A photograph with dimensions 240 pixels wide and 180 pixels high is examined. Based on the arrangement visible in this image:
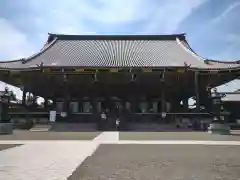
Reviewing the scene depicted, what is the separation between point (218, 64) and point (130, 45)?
36.4 ft

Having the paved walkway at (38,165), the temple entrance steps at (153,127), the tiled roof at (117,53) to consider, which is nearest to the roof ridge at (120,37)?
the tiled roof at (117,53)

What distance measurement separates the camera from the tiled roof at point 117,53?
30694mm

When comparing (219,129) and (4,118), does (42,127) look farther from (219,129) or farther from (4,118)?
(219,129)

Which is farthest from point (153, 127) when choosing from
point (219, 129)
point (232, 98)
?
point (232, 98)

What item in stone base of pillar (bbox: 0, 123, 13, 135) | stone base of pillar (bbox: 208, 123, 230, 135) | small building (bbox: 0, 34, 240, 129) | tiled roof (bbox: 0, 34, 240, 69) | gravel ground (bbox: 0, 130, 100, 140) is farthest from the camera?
tiled roof (bbox: 0, 34, 240, 69)

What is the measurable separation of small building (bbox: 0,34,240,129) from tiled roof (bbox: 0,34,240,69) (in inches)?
3.3

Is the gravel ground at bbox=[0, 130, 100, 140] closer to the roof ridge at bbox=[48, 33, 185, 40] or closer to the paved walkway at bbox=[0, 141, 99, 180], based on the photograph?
the paved walkway at bbox=[0, 141, 99, 180]

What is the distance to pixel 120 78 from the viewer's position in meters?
30.0

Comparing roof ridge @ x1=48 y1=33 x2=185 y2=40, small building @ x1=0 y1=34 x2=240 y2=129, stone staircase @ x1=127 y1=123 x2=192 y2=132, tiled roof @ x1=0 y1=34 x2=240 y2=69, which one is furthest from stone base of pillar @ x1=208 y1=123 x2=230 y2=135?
roof ridge @ x1=48 y1=33 x2=185 y2=40

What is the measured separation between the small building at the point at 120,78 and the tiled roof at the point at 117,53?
0.09 meters

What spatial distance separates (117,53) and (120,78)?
5.61 metres

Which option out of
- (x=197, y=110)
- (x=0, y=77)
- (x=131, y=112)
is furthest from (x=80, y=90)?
(x=197, y=110)

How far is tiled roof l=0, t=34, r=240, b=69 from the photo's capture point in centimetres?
3069

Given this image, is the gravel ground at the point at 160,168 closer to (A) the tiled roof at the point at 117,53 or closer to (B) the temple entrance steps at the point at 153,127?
(B) the temple entrance steps at the point at 153,127
